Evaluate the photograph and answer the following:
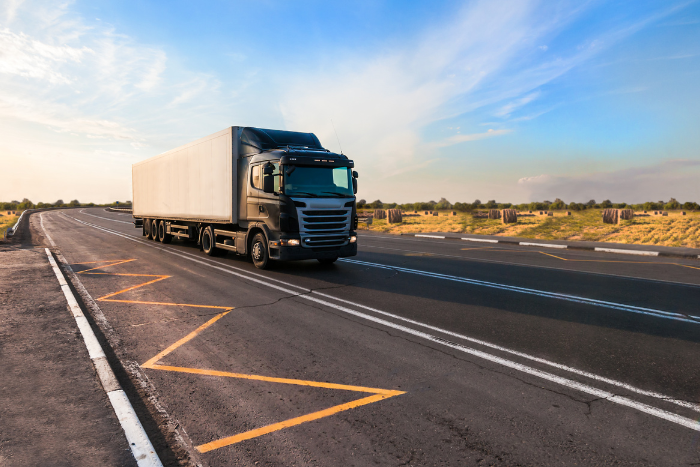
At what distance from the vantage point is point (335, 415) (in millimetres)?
3408

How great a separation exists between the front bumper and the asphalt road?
3.31 ft

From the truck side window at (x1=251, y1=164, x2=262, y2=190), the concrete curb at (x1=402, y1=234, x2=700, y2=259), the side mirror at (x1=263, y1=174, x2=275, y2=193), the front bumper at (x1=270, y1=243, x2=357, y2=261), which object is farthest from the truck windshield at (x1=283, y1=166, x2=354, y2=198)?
the concrete curb at (x1=402, y1=234, x2=700, y2=259)

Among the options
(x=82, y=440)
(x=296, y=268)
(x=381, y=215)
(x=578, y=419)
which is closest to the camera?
(x=82, y=440)

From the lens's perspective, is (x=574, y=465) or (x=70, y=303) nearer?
(x=574, y=465)

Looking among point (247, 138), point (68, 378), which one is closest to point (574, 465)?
point (68, 378)

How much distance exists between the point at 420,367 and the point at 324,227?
6.58 metres

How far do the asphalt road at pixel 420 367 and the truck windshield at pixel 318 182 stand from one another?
2406 millimetres

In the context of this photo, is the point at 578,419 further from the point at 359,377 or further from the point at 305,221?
the point at 305,221

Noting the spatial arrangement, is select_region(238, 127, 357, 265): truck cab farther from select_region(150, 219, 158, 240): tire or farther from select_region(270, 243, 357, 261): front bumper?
select_region(150, 219, 158, 240): tire

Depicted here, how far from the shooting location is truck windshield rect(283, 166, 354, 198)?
10406mm

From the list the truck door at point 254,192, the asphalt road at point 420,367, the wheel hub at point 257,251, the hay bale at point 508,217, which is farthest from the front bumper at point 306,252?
the hay bale at point 508,217

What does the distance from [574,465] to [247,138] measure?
11.0 metres

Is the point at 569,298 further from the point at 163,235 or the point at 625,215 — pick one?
the point at 625,215

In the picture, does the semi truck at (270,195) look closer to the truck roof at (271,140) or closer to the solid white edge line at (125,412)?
the truck roof at (271,140)
